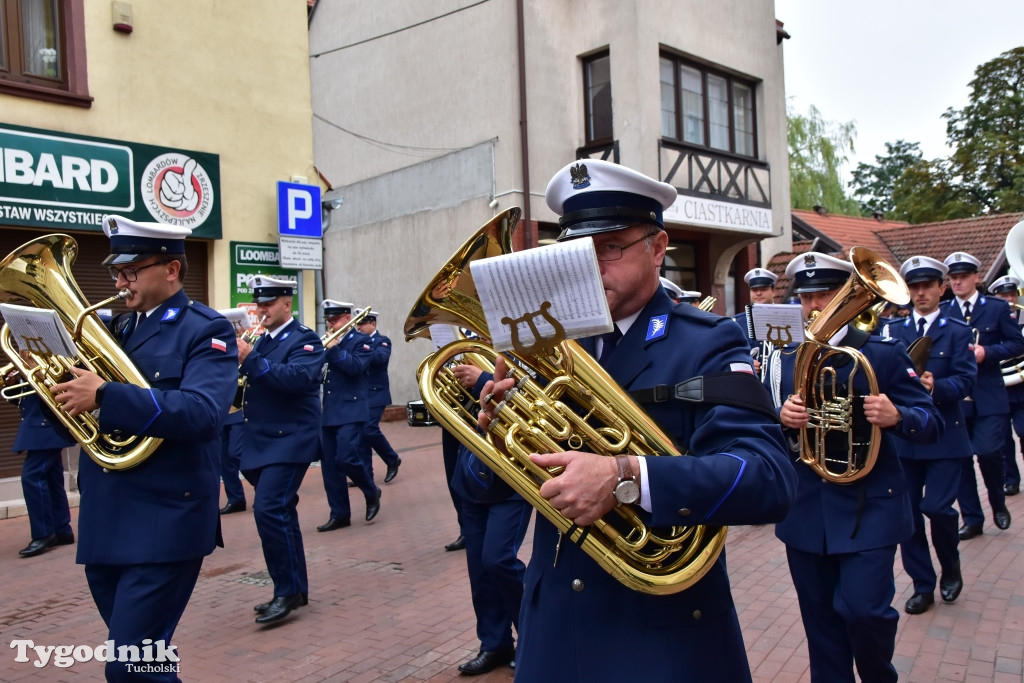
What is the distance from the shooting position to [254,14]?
1125 cm

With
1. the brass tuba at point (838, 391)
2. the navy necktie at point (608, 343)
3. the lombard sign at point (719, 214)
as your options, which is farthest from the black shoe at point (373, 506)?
the lombard sign at point (719, 214)

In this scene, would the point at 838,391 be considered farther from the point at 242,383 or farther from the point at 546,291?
the point at 242,383

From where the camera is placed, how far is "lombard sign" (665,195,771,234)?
50.5 ft

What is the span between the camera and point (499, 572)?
4.26 m

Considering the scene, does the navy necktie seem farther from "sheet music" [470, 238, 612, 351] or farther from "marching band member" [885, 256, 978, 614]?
"marching band member" [885, 256, 978, 614]

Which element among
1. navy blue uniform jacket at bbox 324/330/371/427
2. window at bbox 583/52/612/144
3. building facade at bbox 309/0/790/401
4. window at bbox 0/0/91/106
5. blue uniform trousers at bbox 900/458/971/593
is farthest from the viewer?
window at bbox 583/52/612/144

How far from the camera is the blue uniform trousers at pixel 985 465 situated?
662cm

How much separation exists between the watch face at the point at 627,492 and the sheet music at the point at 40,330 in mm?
2403

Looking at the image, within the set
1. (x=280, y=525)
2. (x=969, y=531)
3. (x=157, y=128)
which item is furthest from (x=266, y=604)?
(x=157, y=128)

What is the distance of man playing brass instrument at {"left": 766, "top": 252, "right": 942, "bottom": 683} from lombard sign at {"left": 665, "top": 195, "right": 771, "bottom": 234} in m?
11.4

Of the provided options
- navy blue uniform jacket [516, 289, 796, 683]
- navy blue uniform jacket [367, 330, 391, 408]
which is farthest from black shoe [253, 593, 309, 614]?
navy blue uniform jacket [367, 330, 391, 408]

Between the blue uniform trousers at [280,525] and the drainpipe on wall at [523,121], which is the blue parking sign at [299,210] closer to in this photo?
the drainpipe on wall at [523,121]

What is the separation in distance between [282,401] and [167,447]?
224 centimetres

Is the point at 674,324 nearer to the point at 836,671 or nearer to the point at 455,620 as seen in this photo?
the point at 836,671
